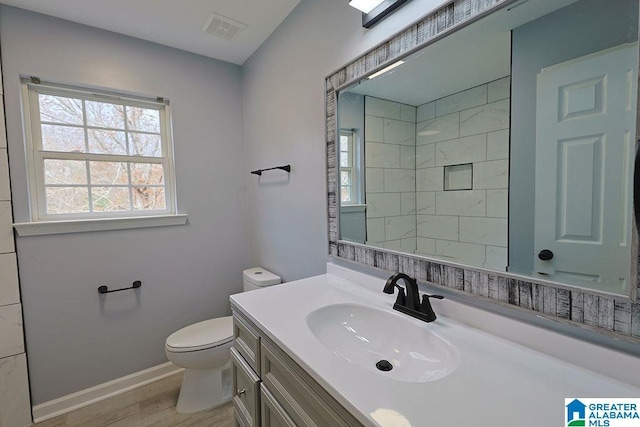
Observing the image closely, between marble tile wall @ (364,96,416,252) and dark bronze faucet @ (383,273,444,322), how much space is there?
171 millimetres

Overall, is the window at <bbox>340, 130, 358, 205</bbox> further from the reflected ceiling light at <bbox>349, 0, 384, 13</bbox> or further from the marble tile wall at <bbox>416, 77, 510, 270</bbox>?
the reflected ceiling light at <bbox>349, 0, 384, 13</bbox>

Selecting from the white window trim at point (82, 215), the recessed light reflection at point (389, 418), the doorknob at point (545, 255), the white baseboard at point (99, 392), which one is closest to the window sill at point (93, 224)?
the white window trim at point (82, 215)

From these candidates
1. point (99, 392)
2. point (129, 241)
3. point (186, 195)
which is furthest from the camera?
point (186, 195)

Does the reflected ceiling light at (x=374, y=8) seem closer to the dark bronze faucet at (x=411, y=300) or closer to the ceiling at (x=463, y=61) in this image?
the ceiling at (x=463, y=61)

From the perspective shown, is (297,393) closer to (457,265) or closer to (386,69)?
(457,265)

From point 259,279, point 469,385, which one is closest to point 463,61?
point 469,385

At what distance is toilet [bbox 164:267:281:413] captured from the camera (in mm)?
1669

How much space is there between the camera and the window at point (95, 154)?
1.77 meters

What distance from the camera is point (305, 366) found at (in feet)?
2.37

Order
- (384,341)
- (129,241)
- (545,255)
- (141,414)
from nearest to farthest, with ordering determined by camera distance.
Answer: (545,255)
(384,341)
(141,414)
(129,241)

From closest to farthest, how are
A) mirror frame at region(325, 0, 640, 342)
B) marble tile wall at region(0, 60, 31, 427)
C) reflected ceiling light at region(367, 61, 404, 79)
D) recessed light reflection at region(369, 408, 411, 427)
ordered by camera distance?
recessed light reflection at region(369, 408, 411, 427) < mirror frame at region(325, 0, 640, 342) < reflected ceiling light at region(367, 61, 404, 79) < marble tile wall at region(0, 60, 31, 427)

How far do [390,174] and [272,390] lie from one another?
0.96m

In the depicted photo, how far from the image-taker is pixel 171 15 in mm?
1697

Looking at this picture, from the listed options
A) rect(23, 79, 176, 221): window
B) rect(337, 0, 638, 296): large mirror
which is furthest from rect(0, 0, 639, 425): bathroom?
rect(337, 0, 638, 296): large mirror
